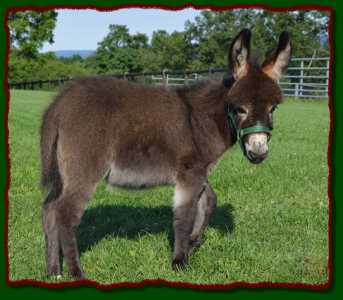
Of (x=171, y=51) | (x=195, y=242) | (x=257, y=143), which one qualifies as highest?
(x=171, y=51)

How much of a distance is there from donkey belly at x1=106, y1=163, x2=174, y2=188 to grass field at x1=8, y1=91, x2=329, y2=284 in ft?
0.97

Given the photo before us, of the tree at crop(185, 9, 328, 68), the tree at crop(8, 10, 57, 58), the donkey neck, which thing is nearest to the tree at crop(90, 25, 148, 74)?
the tree at crop(185, 9, 328, 68)

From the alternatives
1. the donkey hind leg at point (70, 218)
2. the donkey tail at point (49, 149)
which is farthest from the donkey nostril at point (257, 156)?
the donkey tail at point (49, 149)

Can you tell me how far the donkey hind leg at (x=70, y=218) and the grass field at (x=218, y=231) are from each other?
0.13 meters

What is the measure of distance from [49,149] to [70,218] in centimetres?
72

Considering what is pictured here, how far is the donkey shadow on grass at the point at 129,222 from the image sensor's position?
205 inches

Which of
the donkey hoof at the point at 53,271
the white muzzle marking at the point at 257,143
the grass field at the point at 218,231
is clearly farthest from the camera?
the grass field at the point at 218,231

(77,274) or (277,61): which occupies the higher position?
(277,61)

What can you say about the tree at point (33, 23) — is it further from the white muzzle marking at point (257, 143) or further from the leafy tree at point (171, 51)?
the leafy tree at point (171, 51)

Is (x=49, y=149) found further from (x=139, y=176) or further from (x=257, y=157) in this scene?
(x=257, y=157)

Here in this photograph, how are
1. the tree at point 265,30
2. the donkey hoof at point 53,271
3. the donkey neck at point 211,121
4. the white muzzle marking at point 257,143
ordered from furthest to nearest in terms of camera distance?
1. the tree at point 265,30
2. the donkey neck at point 211,121
3. the donkey hoof at point 53,271
4. the white muzzle marking at point 257,143

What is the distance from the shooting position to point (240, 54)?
4.05 metres

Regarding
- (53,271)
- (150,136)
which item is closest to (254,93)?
(150,136)

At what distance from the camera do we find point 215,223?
5613 mm
